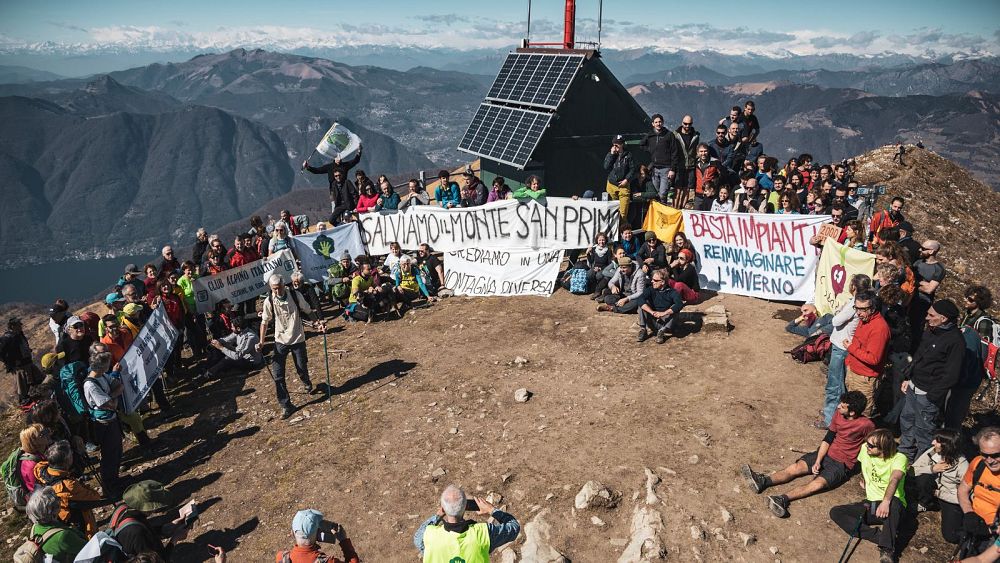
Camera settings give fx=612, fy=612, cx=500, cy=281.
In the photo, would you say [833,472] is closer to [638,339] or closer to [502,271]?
[638,339]

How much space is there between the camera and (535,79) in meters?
23.2

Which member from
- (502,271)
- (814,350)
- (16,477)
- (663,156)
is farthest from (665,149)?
(16,477)

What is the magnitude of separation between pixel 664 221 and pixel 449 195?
589 centimetres

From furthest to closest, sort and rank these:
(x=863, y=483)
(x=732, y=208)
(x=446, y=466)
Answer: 1. (x=732, y=208)
2. (x=446, y=466)
3. (x=863, y=483)

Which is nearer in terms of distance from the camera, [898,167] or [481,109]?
[898,167]

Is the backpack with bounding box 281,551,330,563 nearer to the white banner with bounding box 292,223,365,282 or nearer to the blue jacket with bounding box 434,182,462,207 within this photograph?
the white banner with bounding box 292,223,365,282

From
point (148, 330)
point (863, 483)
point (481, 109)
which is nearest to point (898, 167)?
point (481, 109)

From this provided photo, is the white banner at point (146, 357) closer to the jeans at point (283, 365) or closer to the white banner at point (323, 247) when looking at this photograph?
the jeans at point (283, 365)

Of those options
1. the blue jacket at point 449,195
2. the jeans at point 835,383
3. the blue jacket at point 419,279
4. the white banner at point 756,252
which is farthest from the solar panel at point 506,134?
the jeans at point 835,383

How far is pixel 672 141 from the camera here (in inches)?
632

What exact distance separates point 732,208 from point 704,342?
4354 millimetres

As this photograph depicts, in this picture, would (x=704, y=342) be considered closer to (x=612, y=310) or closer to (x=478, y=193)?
(x=612, y=310)

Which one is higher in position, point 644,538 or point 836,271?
point 836,271

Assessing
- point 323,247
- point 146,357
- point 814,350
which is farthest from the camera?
point 323,247
